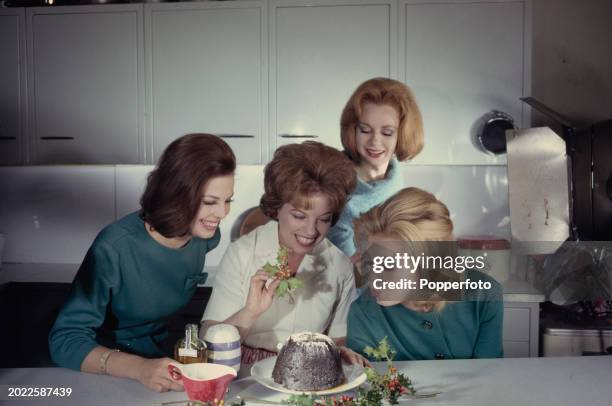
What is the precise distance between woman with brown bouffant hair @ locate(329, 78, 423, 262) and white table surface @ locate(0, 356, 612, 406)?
344 millimetres

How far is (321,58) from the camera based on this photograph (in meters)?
1.36

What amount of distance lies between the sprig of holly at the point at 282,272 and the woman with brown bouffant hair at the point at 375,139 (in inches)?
4.4

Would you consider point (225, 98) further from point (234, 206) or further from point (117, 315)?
point (117, 315)

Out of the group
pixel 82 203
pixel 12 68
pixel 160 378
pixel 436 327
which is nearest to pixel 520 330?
pixel 436 327

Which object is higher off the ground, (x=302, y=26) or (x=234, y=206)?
(x=302, y=26)

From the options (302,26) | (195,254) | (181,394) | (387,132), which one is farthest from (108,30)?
(181,394)

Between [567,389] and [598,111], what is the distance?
61 cm

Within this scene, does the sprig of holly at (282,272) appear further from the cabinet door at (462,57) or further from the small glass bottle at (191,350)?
the cabinet door at (462,57)

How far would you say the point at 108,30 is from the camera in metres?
1.35

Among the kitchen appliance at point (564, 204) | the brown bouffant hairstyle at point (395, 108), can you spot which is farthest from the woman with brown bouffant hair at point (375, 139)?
the kitchen appliance at point (564, 204)

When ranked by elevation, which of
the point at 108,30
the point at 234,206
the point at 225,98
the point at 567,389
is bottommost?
the point at 567,389

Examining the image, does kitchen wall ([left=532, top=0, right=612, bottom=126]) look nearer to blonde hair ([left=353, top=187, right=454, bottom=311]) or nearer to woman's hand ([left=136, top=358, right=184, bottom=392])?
blonde hair ([left=353, top=187, right=454, bottom=311])

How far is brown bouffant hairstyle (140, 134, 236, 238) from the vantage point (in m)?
1.29

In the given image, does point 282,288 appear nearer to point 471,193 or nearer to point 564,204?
point 471,193
